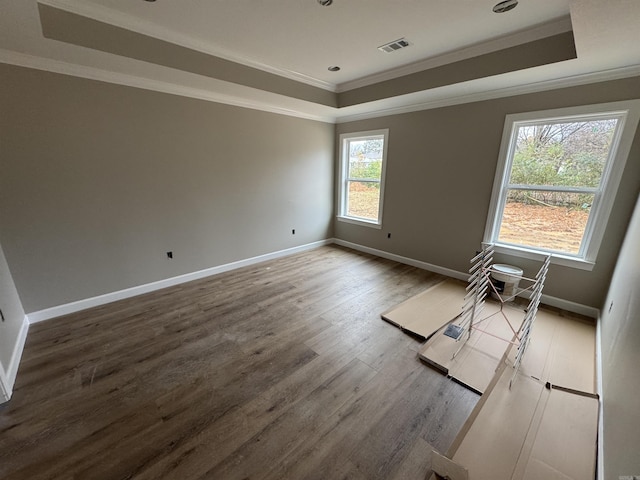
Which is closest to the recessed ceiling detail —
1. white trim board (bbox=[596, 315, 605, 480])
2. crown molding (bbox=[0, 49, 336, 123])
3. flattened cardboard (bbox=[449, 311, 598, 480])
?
crown molding (bbox=[0, 49, 336, 123])

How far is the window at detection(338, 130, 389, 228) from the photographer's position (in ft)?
15.0

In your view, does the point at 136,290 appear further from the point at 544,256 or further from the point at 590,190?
the point at 590,190

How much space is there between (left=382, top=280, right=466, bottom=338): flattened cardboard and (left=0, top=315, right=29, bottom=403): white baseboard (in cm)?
303

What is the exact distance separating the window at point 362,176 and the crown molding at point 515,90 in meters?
0.42

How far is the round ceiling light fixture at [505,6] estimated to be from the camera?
200cm

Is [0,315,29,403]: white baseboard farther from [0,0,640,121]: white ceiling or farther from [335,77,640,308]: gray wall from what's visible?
[335,77,640,308]: gray wall

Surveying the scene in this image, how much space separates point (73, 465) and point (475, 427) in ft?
7.52

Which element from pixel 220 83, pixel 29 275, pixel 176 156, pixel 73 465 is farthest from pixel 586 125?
pixel 29 275

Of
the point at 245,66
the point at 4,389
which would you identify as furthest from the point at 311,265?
the point at 4,389

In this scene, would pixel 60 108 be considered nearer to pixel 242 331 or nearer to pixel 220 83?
pixel 220 83

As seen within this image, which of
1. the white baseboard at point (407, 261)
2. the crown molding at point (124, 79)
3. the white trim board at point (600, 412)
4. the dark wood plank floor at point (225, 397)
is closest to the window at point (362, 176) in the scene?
the white baseboard at point (407, 261)

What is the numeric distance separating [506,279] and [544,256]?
1.74ft

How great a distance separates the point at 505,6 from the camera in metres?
2.05

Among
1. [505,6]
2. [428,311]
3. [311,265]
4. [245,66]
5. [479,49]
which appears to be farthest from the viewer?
[311,265]
